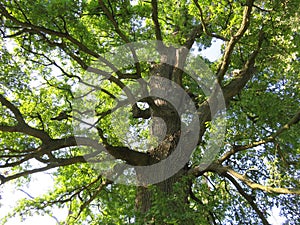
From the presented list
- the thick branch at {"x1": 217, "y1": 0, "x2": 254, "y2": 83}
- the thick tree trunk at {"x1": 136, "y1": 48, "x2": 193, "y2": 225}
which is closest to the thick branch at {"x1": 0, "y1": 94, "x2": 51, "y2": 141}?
the thick tree trunk at {"x1": 136, "y1": 48, "x2": 193, "y2": 225}

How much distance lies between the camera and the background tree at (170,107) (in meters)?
6.29

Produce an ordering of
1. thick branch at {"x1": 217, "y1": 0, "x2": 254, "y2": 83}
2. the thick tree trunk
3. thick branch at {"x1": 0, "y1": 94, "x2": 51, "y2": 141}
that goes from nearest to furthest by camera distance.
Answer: thick branch at {"x1": 217, "y1": 0, "x2": 254, "y2": 83} → the thick tree trunk → thick branch at {"x1": 0, "y1": 94, "x2": 51, "y2": 141}

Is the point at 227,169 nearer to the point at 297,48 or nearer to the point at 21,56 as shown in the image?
the point at 297,48

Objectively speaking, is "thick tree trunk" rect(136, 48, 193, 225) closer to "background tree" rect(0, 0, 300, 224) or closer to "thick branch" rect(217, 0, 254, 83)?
"background tree" rect(0, 0, 300, 224)

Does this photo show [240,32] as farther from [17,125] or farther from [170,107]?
[17,125]

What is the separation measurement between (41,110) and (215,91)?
17.2 feet

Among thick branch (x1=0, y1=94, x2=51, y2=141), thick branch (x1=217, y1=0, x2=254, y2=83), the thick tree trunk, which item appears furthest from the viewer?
thick branch (x1=0, y1=94, x2=51, y2=141)

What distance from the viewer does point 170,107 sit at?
8.32 metres

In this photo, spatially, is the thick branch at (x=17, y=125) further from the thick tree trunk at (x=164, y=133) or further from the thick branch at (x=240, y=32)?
the thick branch at (x=240, y=32)

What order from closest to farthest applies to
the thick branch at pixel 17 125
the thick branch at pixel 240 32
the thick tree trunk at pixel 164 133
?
the thick branch at pixel 240 32, the thick tree trunk at pixel 164 133, the thick branch at pixel 17 125

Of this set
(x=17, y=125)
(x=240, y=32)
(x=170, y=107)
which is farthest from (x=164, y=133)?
(x=17, y=125)

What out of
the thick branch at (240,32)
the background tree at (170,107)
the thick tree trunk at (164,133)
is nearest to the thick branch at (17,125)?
the background tree at (170,107)

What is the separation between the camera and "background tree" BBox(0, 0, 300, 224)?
629 cm

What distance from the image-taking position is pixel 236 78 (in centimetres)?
814
